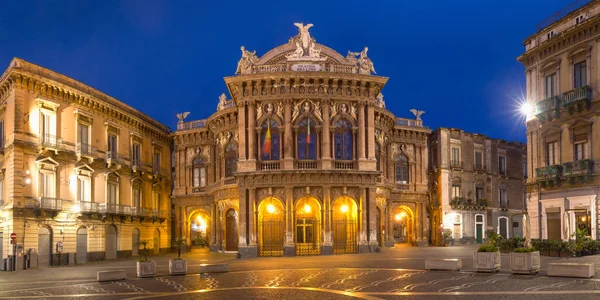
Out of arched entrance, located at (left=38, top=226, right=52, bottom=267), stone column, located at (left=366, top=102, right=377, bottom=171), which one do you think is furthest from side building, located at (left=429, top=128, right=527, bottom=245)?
arched entrance, located at (left=38, top=226, right=52, bottom=267)

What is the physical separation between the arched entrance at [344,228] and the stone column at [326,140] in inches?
110

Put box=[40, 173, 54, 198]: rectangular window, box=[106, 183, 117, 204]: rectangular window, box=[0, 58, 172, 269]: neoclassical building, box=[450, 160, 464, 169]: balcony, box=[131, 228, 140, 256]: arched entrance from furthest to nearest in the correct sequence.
Answer: 1. box=[450, 160, 464, 169]: balcony
2. box=[131, 228, 140, 256]: arched entrance
3. box=[106, 183, 117, 204]: rectangular window
4. box=[40, 173, 54, 198]: rectangular window
5. box=[0, 58, 172, 269]: neoclassical building

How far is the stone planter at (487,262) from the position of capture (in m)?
24.0

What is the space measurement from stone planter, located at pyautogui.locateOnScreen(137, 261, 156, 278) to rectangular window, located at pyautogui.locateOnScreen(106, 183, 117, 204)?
18939 millimetres

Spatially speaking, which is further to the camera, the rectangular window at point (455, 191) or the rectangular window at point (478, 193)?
the rectangular window at point (478, 193)

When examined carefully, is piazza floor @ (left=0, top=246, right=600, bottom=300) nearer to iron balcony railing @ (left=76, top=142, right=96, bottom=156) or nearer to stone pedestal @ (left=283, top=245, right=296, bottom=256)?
stone pedestal @ (left=283, top=245, right=296, bottom=256)

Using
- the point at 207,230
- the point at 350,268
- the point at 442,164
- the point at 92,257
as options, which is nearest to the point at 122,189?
the point at 92,257

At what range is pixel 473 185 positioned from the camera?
57.4 metres

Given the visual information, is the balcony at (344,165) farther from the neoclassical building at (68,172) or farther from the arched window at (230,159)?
the neoclassical building at (68,172)

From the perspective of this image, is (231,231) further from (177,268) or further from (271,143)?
(177,268)

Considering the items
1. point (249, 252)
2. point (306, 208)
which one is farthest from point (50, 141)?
point (306, 208)

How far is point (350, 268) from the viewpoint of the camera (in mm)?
27891

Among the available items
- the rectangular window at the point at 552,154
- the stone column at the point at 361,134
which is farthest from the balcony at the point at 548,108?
the stone column at the point at 361,134

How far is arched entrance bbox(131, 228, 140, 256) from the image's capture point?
47088mm
